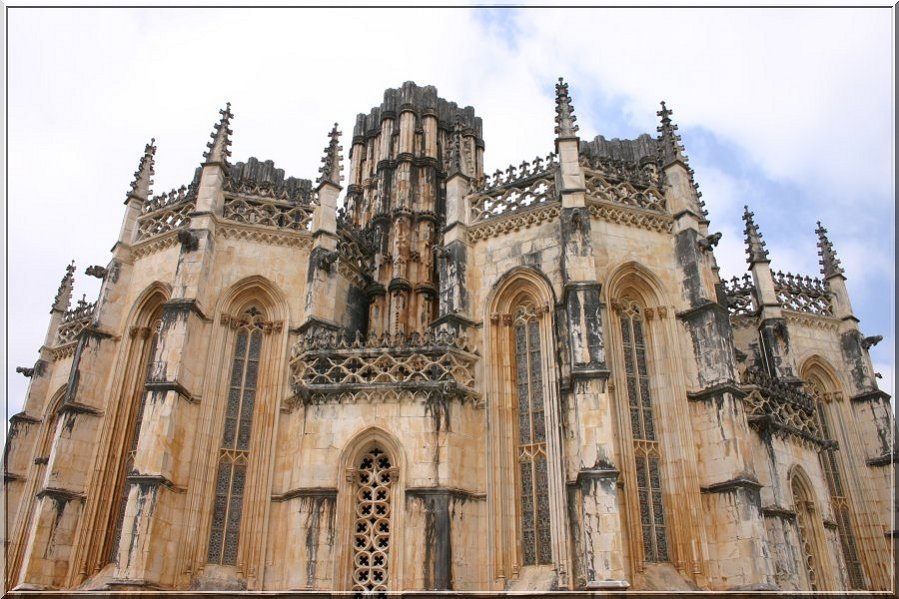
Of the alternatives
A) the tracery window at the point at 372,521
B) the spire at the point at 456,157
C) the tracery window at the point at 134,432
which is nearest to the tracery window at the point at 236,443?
the tracery window at the point at 134,432

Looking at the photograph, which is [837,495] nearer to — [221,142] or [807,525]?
[807,525]

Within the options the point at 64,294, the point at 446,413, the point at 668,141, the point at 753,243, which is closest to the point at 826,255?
the point at 753,243

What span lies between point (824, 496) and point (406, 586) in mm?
13155

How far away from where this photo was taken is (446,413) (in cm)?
1783

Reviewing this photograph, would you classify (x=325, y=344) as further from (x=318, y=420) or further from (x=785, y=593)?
(x=785, y=593)

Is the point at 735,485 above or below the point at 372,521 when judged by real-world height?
above

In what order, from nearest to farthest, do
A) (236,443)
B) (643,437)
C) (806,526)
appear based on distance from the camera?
(643,437)
(236,443)
(806,526)

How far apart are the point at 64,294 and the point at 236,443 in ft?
47.8

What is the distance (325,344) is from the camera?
19406 millimetres

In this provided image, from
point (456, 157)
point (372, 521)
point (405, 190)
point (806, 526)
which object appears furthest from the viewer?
point (405, 190)

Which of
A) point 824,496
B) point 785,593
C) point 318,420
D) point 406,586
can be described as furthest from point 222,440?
point 824,496

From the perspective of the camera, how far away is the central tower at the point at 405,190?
26125mm

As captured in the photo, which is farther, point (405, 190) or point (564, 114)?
point (405, 190)

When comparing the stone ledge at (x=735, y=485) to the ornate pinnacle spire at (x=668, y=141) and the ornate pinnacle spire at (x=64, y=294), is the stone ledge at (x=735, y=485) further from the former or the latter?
the ornate pinnacle spire at (x=64, y=294)
